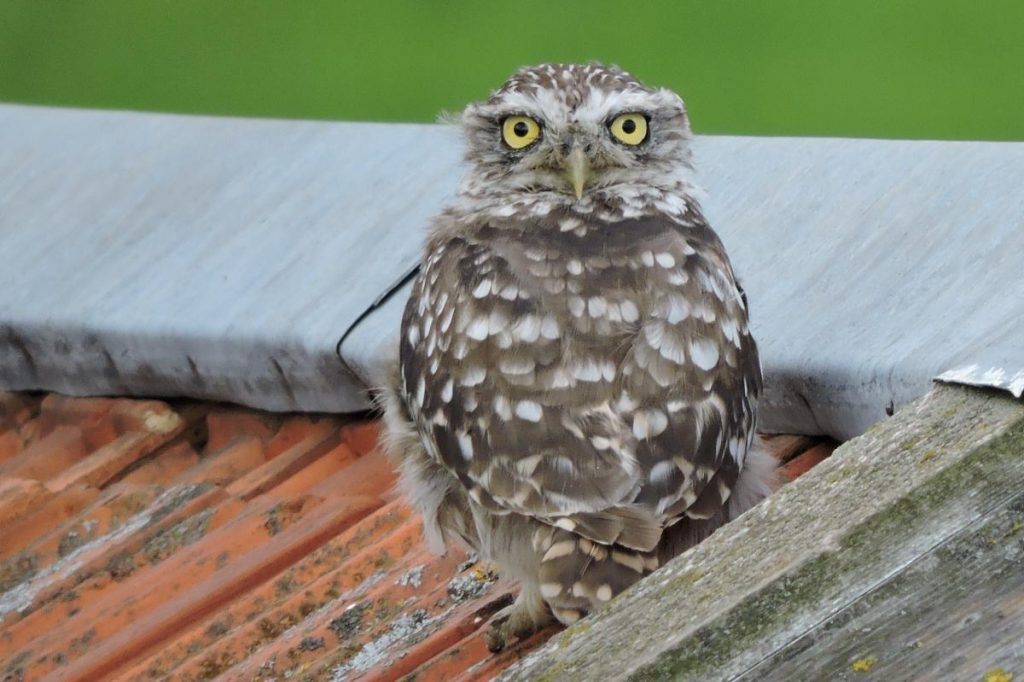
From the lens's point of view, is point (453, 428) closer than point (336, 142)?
Yes

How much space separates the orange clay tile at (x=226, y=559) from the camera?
11.9 ft

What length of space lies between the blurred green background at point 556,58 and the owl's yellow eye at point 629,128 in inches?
274

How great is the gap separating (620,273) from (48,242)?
7.63 feet

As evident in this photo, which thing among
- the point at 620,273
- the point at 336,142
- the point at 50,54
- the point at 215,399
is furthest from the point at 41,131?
the point at 50,54

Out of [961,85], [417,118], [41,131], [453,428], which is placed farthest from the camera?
[417,118]

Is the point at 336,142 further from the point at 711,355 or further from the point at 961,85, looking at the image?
the point at 961,85

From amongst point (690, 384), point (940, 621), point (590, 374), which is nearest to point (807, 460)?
point (690, 384)

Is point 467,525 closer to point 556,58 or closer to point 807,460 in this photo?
point 807,460

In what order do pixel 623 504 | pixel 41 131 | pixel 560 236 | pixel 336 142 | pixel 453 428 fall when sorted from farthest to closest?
pixel 41 131 → pixel 336 142 → pixel 560 236 → pixel 453 428 → pixel 623 504

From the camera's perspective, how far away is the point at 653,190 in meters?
4.11

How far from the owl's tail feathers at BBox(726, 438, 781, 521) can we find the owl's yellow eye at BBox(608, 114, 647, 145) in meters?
0.89

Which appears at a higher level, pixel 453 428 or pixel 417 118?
pixel 453 428

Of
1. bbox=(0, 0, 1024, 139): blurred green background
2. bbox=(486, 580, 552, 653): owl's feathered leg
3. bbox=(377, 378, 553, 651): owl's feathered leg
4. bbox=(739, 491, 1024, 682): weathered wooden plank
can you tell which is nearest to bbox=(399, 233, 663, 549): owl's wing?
bbox=(377, 378, 553, 651): owl's feathered leg

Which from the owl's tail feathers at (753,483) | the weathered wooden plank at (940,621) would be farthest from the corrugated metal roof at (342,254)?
the weathered wooden plank at (940,621)
